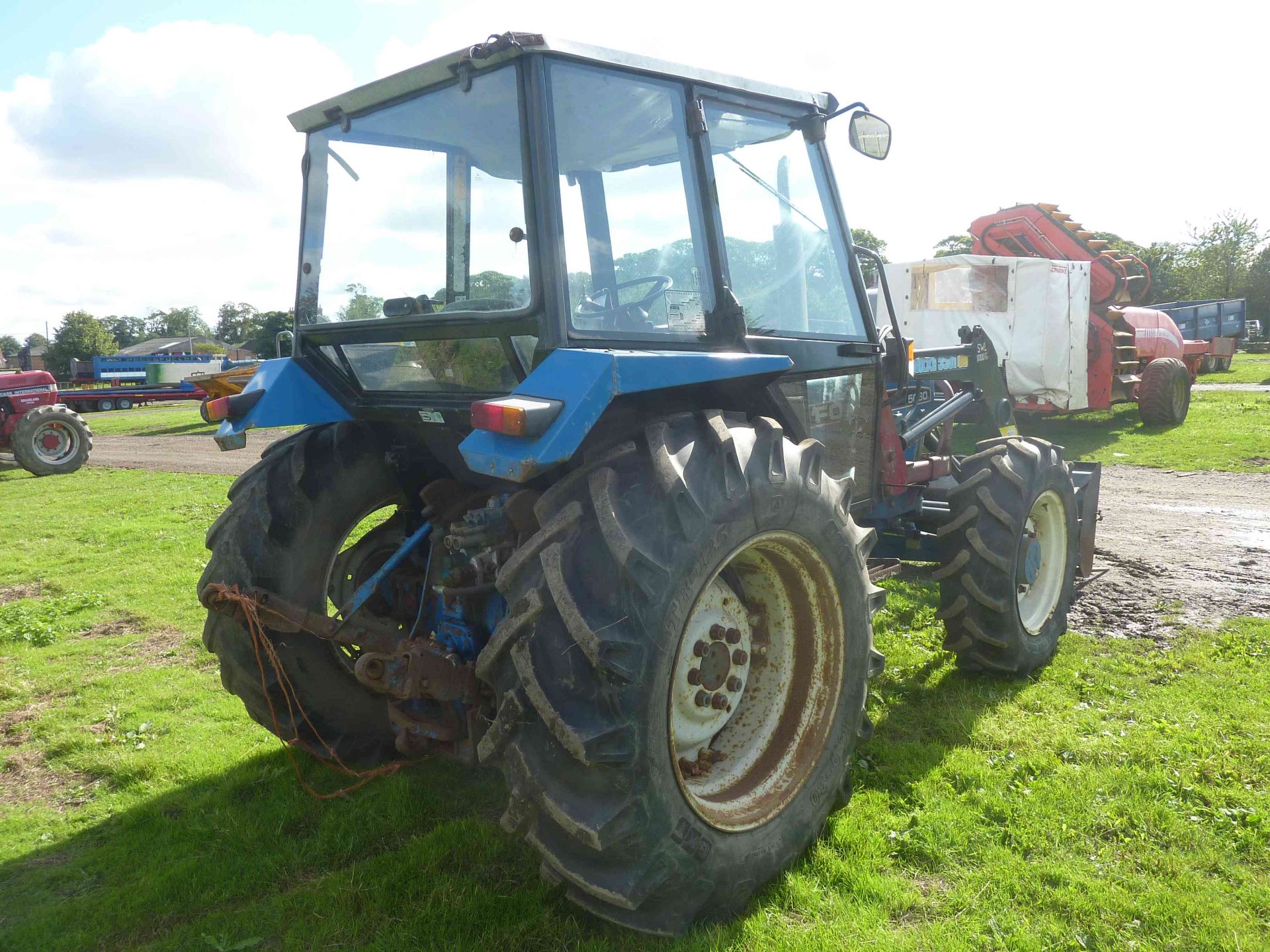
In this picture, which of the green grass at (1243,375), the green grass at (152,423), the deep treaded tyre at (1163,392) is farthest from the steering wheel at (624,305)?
the green grass at (1243,375)

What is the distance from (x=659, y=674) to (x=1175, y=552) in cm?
597

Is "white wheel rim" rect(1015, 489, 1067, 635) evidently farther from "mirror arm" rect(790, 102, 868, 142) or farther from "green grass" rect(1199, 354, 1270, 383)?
"green grass" rect(1199, 354, 1270, 383)

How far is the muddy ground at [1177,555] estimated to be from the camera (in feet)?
17.5

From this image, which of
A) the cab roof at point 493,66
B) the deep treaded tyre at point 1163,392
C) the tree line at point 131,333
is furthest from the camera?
the tree line at point 131,333

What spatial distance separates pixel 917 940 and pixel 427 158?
9.58 ft

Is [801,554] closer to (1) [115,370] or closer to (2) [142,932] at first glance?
(2) [142,932]

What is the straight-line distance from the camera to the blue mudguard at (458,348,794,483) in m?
2.35

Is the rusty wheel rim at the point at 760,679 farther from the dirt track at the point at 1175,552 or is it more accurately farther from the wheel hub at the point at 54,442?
the wheel hub at the point at 54,442

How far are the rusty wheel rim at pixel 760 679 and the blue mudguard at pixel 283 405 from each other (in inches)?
67.3

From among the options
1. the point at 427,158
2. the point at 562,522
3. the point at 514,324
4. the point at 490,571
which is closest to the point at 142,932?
the point at 490,571

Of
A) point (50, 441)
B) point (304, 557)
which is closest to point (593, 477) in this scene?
point (304, 557)

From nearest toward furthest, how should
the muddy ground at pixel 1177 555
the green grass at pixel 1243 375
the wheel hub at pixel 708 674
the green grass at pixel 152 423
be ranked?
the wheel hub at pixel 708 674 → the muddy ground at pixel 1177 555 → the green grass at pixel 152 423 → the green grass at pixel 1243 375

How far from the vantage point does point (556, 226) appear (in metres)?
2.64

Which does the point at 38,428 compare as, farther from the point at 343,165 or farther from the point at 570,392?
the point at 570,392
